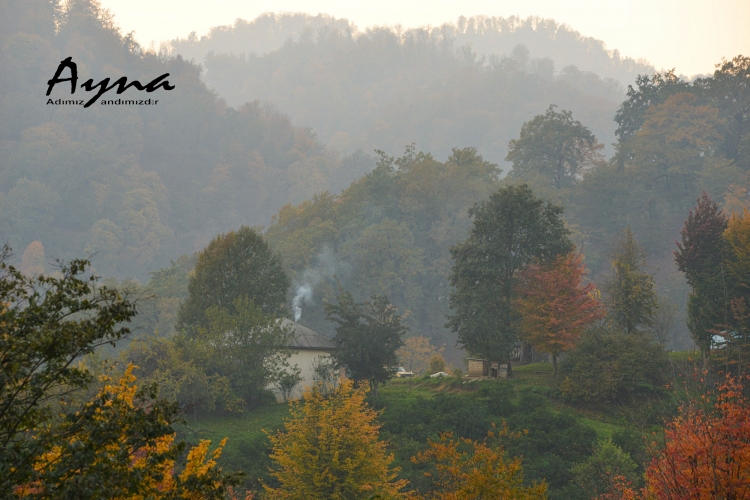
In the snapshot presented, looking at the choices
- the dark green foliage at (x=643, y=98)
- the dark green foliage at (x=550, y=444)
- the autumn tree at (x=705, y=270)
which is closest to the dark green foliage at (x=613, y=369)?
the dark green foliage at (x=550, y=444)

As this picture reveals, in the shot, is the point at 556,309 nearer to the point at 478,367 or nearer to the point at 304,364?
the point at 478,367

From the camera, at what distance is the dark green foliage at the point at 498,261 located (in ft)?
150

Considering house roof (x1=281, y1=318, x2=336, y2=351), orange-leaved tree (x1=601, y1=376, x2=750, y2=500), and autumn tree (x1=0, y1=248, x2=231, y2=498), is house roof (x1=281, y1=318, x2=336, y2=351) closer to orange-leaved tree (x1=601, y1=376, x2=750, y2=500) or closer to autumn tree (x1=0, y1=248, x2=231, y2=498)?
orange-leaved tree (x1=601, y1=376, x2=750, y2=500)

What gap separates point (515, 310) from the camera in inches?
1817

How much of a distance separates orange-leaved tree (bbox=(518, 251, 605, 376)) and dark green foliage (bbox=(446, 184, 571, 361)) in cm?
147

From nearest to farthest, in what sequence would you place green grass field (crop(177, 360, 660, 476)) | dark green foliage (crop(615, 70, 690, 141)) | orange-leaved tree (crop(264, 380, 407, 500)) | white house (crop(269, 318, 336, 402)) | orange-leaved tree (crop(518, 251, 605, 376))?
orange-leaved tree (crop(264, 380, 407, 500))
green grass field (crop(177, 360, 660, 476))
orange-leaved tree (crop(518, 251, 605, 376))
white house (crop(269, 318, 336, 402))
dark green foliage (crop(615, 70, 690, 141))

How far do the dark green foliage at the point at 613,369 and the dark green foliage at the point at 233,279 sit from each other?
18.7 metres

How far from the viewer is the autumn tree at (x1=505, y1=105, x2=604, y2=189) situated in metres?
90.9

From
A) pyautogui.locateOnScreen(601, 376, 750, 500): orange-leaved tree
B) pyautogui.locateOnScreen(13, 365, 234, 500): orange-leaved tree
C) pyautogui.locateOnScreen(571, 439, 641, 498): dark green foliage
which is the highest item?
pyautogui.locateOnScreen(13, 365, 234, 500): orange-leaved tree


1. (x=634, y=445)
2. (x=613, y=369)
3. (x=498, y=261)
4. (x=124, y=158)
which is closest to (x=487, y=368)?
(x=498, y=261)

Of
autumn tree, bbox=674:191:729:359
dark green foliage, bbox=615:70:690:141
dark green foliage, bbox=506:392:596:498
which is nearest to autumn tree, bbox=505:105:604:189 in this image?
dark green foliage, bbox=615:70:690:141

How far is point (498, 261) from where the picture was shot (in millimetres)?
47812

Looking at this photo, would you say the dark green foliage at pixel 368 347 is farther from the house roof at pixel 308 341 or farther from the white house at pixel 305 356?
the house roof at pixel 308 341

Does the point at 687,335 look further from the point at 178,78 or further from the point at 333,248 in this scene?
the point at 178,78
